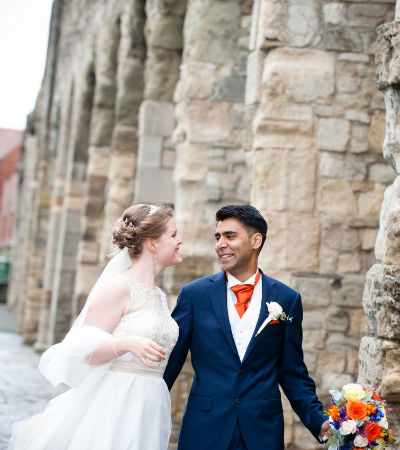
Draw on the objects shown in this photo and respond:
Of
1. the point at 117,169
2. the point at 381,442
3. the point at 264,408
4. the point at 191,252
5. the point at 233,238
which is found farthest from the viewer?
the point at 117,169

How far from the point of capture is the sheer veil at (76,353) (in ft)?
9.91

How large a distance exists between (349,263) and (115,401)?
2779 millimetres

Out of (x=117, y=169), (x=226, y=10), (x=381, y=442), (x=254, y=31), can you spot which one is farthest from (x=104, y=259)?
(x=381, y=442)

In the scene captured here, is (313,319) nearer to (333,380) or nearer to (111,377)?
(333,380)

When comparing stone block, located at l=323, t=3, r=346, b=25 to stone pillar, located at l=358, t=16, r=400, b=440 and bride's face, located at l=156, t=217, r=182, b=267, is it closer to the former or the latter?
stone pillar, located at l=358, t=16, r=400, b=440

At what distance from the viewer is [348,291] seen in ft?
17.6

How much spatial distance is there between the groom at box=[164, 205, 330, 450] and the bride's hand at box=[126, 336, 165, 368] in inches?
14.5

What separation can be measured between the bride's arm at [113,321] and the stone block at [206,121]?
373 centimetres

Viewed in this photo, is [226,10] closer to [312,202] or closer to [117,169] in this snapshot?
[312,202]

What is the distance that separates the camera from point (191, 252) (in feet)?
22.1

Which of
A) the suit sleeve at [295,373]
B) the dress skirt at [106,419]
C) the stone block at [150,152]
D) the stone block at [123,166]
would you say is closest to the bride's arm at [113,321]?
the dress skirt at [106,419]

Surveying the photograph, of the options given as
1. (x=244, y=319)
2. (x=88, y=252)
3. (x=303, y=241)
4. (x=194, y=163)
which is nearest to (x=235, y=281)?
(x=244, y=319)

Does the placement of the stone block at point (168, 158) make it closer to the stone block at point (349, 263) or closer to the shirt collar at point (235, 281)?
the stone block at point (349, 263)

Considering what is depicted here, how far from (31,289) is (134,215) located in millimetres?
14693
